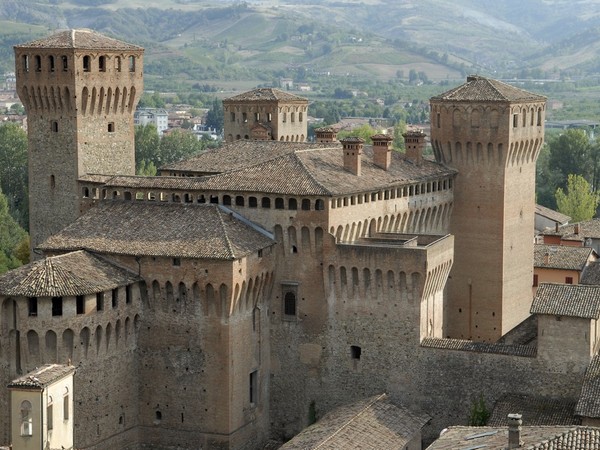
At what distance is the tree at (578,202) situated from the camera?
81.1 m

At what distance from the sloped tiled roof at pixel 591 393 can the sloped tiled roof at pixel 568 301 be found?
134 cm

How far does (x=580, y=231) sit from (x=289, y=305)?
84.9ft

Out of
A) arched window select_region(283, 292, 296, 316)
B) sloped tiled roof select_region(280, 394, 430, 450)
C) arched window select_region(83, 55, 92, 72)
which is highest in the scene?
arched window select_region(83, 55, 92, 72)

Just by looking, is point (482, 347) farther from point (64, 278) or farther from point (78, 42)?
point (78, 42)

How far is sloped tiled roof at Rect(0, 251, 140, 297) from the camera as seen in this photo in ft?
128

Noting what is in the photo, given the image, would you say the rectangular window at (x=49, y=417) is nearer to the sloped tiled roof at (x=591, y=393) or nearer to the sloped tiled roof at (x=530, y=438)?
the sloped tiled roof at (x=530, y=438)

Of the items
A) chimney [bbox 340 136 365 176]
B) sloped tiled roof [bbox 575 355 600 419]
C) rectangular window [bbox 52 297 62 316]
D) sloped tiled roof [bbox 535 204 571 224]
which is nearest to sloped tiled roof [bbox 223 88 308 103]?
chimney [bbox 340 136 365 176]

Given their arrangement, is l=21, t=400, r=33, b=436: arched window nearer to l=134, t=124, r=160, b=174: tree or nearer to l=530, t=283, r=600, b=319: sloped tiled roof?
l=530, t=283, r=600, b=319: sloped tiled roof

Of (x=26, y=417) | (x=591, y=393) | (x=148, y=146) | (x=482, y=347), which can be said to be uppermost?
(x=148, y=146)

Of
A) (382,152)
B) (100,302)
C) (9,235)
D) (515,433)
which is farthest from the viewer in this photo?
(9,235)

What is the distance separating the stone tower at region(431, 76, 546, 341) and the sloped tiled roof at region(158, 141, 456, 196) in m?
1.83

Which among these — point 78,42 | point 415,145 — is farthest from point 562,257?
point 78,42

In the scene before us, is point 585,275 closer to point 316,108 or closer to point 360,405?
point 360,405

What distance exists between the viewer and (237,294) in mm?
41281
